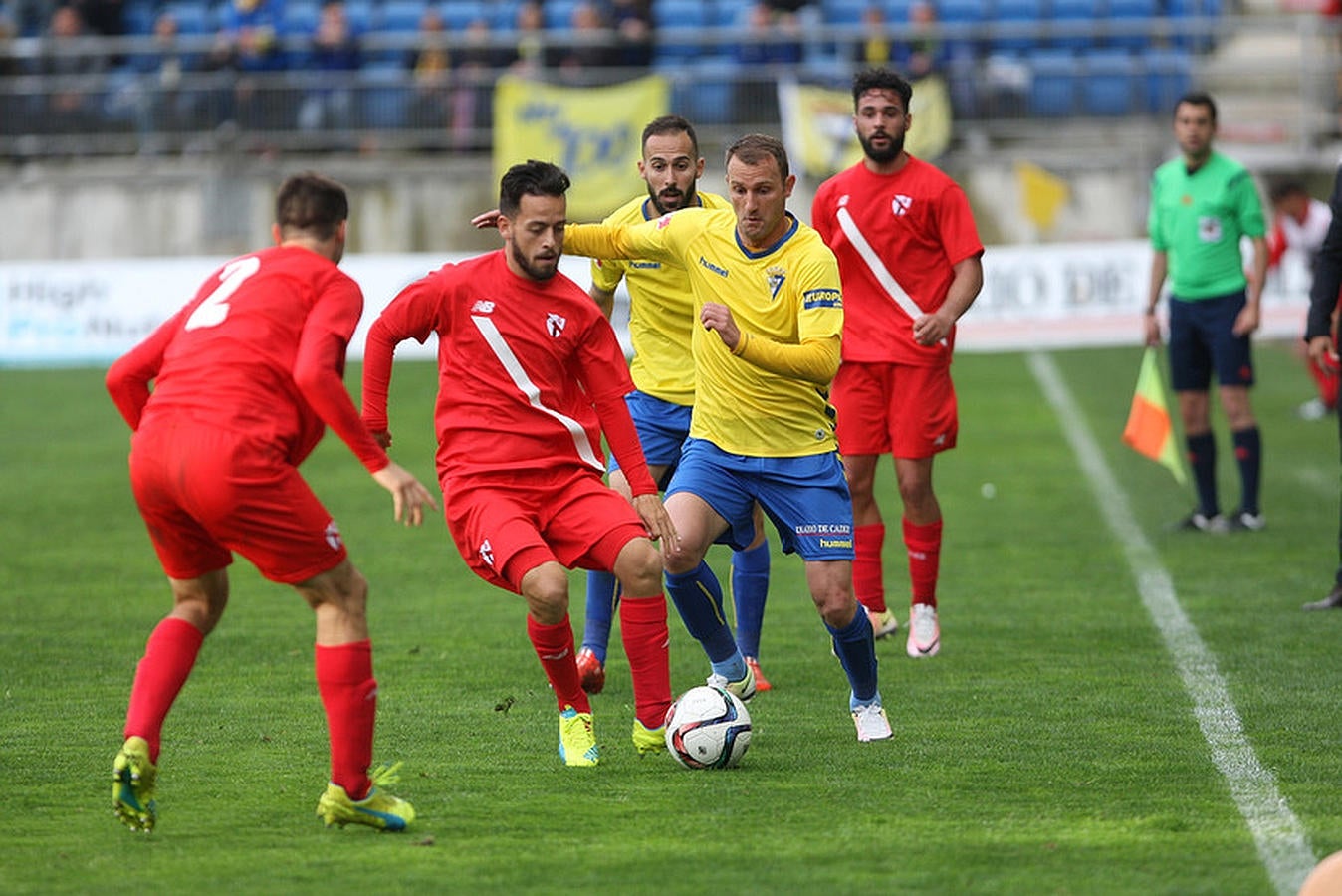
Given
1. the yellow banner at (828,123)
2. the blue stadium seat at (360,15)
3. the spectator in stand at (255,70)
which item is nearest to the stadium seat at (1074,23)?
the yellow banner at (828,123)

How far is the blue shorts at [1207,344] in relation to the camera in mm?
11641

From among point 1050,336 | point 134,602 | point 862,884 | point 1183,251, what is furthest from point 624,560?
point 1050,336

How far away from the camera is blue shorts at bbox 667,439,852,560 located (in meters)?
6.86

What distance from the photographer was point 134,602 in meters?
10.1

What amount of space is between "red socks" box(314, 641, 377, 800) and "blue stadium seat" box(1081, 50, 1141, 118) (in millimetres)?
19009

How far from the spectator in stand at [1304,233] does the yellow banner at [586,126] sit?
25.1ft

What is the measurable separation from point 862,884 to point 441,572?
6138mm

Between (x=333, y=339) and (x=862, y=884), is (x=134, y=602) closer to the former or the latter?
(x=333, y=339)

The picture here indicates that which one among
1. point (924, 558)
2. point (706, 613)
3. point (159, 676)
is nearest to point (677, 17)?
point (924, 558)

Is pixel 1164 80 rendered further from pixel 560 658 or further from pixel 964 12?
pixel 560 658

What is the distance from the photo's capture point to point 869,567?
883 centimetres

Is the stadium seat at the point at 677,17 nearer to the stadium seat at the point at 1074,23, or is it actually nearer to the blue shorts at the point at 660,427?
the stadium seat at the point at 1074,23

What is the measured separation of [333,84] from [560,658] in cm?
1797

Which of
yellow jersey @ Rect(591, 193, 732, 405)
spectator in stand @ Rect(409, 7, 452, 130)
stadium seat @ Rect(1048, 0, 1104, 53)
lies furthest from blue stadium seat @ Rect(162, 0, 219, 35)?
yellow jersey @ Rect(591, 193, 732, 405)
